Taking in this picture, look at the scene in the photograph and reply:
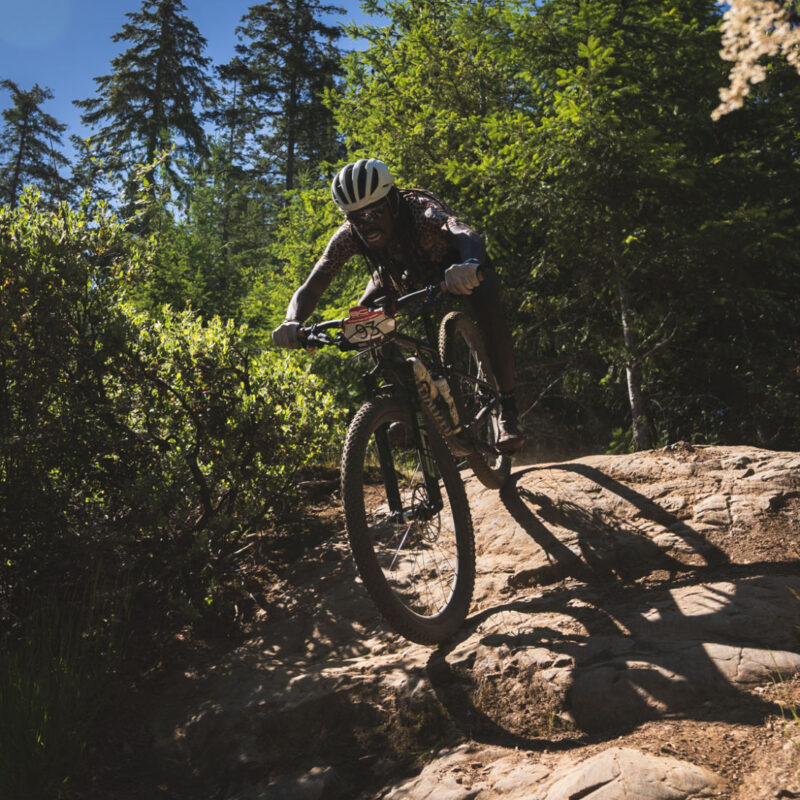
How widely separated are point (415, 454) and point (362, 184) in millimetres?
1403

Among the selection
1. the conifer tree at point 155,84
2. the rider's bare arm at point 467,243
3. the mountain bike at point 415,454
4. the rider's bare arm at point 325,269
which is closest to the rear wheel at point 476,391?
the mountain bike at point 415,454

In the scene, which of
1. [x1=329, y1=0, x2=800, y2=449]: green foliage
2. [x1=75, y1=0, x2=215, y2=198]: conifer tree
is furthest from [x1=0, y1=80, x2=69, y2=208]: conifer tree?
[x1=329, y1=0, x2=800, y2=449]: green foliage

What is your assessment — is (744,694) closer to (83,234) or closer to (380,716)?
(380,716)

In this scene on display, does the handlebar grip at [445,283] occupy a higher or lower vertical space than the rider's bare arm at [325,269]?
lower

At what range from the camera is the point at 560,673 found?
2539 millimetres

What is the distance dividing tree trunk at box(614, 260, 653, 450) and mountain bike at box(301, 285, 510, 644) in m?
2.35

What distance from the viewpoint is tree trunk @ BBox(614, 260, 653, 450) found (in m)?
6.00

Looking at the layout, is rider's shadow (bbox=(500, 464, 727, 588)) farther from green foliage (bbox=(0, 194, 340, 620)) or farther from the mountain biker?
green foliage (bbox=(0, 194, 340, 620))

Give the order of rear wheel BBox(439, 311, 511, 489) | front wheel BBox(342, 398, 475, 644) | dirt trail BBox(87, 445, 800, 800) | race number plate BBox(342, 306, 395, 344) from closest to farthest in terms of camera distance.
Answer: dirt trail BBox(87, 445, 800, 800), front wheel BBox(342, 398, 475, 644), race number plate BBox(342, 306, 395, 344), rear wheel BBox(439, 311, 511, 489)

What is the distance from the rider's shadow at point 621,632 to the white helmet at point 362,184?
2.18m

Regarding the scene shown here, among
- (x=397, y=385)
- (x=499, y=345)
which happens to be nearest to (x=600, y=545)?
(x=499, y=345)

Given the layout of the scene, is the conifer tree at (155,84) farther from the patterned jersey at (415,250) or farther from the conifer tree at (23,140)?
the patterned jersey at (415,250)

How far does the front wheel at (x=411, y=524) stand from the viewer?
2.78 meters

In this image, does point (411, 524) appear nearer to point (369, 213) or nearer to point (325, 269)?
point (325, 269)
